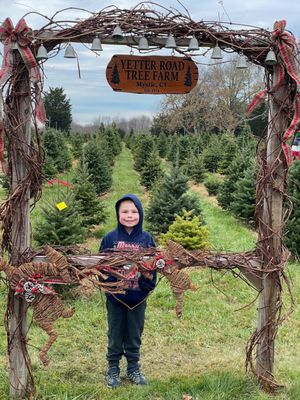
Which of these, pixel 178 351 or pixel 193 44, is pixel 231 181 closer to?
pixel 178 351

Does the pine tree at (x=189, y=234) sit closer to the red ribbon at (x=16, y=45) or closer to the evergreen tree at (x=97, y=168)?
the red ribbon at (x=16, y=45)

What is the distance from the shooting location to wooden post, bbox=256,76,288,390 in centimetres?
395

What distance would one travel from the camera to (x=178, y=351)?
5.19m

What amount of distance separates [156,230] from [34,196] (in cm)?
611

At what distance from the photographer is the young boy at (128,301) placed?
13.3ft

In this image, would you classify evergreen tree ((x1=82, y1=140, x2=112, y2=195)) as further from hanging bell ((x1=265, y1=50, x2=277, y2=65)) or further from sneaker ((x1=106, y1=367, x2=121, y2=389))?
hanging bell ((x1=265, y1=50, x2=277, y2=65))

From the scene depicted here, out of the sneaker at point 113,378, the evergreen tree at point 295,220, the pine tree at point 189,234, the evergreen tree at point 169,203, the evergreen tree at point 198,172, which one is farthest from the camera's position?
the evergreen tree at point 198,172

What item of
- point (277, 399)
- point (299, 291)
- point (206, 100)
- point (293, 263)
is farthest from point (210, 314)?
point (206, 100)

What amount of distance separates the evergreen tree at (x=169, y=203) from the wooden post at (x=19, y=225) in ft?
19.3

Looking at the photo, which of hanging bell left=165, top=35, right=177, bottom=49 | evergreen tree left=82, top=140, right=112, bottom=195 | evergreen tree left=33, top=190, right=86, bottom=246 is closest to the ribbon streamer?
hanging bell left=165, top=35, right=177, bottom=49

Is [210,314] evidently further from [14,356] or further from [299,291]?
[14,356]

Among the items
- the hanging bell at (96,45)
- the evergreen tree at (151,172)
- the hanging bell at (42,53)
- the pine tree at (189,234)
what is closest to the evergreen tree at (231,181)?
the evergreen tree at (151,172)

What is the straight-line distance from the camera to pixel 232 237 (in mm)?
10188

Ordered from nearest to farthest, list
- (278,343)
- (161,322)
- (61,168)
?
(278,343)
(161,322)
(61,168)
